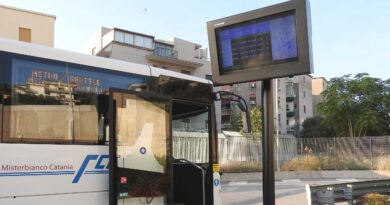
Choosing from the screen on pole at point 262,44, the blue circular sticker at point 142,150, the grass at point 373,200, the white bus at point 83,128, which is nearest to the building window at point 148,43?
the grass at point 373,200

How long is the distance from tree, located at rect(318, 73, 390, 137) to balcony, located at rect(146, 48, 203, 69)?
19579mm

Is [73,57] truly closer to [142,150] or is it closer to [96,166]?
[96,166]

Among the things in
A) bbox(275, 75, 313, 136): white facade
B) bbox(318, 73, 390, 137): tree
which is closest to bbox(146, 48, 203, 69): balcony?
bbox(318, 73, 390, 137): tree

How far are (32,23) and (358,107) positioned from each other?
112 feet

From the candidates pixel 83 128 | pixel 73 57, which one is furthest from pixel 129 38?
pixel 83 128

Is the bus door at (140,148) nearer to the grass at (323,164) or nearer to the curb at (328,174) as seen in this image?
the curb at (328,174)

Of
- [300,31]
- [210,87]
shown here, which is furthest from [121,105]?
[300,31]

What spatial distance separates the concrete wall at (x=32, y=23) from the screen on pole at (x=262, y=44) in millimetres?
34273

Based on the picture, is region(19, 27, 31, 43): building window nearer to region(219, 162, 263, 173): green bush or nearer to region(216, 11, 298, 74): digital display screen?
region(219, 162, 263, 173): green bush

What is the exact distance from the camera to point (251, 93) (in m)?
87.2

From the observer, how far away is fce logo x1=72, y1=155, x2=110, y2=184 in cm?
680

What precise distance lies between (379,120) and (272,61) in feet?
168

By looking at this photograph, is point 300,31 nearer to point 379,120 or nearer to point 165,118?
point 165,118

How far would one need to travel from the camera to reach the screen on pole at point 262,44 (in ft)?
17.2
